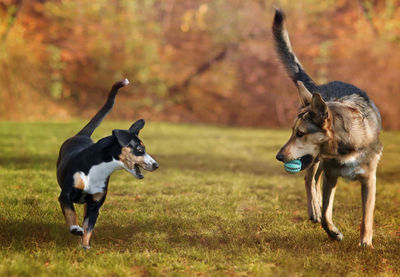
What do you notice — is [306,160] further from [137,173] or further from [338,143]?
[137,173]

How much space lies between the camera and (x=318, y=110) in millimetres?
4406

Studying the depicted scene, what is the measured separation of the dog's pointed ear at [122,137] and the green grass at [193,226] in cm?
102

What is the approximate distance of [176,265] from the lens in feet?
13.7

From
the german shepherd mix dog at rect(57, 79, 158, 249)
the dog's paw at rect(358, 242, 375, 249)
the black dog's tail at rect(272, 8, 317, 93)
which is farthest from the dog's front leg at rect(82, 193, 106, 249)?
the black dog's tail at rect(272, 8, 317, 93)

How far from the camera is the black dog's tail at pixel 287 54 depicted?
605 cm

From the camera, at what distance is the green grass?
418cm

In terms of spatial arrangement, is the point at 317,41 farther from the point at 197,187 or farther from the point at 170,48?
the point at 197,187

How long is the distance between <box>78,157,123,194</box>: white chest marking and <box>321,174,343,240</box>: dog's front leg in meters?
2.20

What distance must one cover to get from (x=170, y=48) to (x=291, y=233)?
21.1 metres

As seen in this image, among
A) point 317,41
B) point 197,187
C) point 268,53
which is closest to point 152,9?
point 268,53

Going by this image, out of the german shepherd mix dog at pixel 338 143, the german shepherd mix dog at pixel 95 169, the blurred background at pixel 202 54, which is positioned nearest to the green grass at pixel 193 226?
the german shepherd mix dog at pixel 95 169

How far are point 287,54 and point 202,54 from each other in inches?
779

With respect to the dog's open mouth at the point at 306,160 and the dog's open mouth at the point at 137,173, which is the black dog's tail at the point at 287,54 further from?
the dog's open mouth at the point at 137,173

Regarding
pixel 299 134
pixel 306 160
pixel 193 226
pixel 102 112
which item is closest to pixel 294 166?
pixel 306 160
